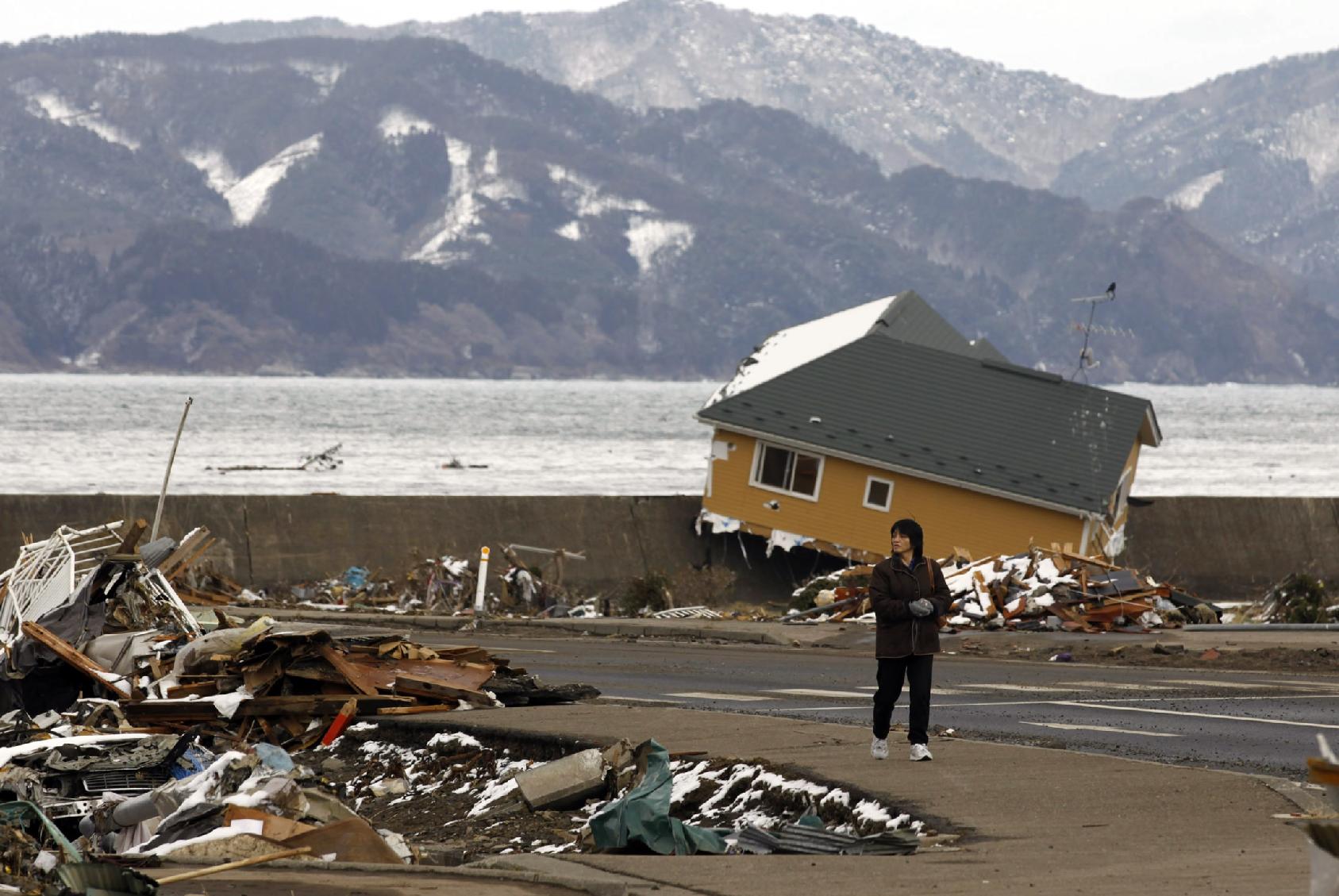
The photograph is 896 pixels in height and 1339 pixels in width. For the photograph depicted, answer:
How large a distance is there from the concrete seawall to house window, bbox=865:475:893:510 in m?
2.01

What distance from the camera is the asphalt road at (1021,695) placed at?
14.3 meters

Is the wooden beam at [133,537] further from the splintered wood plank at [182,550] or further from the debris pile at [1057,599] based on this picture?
the debris pile at [1057,599]

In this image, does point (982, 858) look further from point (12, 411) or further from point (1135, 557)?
point (12, 411)

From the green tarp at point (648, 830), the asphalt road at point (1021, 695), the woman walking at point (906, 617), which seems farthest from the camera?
the asphalt road at point (1021, 695)

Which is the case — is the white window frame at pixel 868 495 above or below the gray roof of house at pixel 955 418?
below

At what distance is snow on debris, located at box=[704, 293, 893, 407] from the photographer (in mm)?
42125

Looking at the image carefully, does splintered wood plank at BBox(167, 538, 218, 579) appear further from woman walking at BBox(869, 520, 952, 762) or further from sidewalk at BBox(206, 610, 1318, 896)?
woman walking at BBox(869, 520, 952, 762)

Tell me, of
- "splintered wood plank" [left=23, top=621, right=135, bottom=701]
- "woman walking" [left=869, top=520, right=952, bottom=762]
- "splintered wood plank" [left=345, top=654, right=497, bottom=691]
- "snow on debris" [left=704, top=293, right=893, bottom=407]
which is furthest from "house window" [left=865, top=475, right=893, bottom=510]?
"woman walking" [left=869, top=520, right=952, bottom=762]

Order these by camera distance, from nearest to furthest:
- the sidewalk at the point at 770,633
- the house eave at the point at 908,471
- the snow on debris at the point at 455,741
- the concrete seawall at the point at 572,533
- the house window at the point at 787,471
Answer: the snow on debris at the point at 455,741, the sidewalk at the point at 770,633, the concrete seawall at the point at 572,533, the house eave at the point at 908,471, the house window at the point at 787,471

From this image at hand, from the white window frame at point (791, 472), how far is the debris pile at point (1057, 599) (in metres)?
9.96

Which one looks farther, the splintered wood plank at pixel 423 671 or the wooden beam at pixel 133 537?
the wooden beam at pixel 133 537

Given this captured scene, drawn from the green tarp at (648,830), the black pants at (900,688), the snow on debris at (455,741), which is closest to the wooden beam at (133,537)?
the snow on debris at (455,741)

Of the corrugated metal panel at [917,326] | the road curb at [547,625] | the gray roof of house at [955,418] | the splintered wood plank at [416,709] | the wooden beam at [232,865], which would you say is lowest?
the road curb at [547,625]

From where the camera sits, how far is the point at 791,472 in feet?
130
